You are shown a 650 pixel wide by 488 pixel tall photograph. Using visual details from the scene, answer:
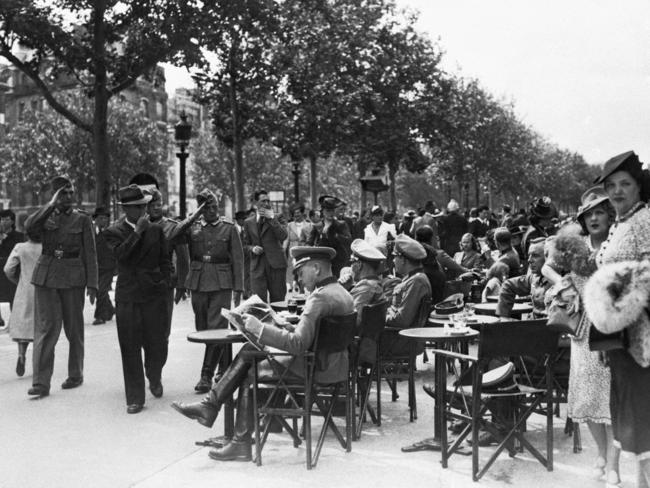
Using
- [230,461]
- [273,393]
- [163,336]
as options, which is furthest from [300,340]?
[163,336]

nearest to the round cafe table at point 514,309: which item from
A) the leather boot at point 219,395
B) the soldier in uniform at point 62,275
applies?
the leather boot at point 219,395

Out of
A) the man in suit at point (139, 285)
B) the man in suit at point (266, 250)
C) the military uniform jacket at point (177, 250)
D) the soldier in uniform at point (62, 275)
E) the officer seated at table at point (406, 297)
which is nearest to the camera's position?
the officer seated at table at point (406, 297)

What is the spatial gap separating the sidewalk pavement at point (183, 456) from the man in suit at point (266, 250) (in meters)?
4.02

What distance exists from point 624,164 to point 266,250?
8011 millimetres

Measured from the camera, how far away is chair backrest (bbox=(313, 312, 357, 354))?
5.78 m

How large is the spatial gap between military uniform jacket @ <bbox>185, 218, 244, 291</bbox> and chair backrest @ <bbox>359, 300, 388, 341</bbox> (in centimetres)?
249

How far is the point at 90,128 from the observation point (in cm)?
2069

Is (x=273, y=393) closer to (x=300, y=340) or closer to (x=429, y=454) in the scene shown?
(x=300, y=340)

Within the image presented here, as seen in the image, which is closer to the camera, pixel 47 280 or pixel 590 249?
pixel 590 249

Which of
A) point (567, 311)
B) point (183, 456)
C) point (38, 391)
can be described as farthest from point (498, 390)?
point (38, 391)

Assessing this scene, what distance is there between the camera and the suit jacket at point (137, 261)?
7906 mm

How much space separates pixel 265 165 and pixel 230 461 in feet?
179

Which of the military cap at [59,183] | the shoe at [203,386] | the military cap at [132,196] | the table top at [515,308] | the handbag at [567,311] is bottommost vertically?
the shoe at [203,386]

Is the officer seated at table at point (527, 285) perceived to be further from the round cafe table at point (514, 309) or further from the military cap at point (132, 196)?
the military cap at point (132, 196)
